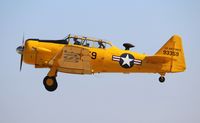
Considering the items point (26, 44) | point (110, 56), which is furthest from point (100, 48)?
point (26, 44)

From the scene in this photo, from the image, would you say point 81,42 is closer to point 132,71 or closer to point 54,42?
point 54,42

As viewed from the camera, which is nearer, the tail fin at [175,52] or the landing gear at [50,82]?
the landing gear at [50,82]

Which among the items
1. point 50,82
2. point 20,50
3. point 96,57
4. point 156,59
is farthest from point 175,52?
point 20,50

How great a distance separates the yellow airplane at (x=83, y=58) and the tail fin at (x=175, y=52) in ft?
1.65

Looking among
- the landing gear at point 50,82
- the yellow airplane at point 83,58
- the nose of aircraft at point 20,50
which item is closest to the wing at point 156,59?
the yellow airplane at point 83,58

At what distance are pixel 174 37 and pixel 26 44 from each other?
24.7ft

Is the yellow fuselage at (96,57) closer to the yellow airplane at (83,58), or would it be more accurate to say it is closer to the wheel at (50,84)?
the yellow airplane at (83,58)

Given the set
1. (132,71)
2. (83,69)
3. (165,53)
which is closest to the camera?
(83,69)

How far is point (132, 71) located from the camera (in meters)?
19.8

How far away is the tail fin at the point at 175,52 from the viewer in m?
20.6

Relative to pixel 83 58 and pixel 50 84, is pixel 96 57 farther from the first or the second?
pixel 50 84

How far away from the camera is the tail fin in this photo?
20.6 m

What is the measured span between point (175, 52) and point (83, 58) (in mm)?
5573

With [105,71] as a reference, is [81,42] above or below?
above
